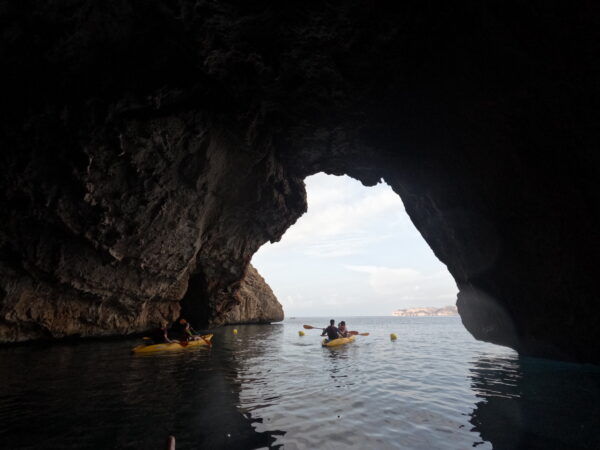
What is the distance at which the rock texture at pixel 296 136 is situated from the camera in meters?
7.89

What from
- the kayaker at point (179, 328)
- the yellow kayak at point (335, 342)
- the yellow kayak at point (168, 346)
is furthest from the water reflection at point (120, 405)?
the yellow kayak at point (335, 342)

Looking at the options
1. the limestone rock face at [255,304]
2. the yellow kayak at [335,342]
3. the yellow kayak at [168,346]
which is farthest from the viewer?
the limestone rock face at [255,304]

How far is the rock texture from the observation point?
25.9 ft

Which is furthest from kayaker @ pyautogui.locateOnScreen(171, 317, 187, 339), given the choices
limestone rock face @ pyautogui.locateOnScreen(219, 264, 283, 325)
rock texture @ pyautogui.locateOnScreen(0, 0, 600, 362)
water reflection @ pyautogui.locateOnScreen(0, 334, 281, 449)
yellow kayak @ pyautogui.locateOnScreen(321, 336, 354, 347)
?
limestone rock face @ pyautogui.locateOnScreen(219, 264, 283, 325)

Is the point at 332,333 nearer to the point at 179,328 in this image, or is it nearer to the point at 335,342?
the point at 335,342

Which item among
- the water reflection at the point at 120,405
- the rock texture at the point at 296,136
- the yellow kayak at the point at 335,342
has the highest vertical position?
the rock texture at the point at 296,136

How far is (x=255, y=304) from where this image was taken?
4472 cm

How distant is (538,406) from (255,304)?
3988 cm

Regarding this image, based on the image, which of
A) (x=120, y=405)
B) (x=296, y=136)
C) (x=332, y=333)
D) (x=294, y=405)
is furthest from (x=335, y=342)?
(x=120, y=405)

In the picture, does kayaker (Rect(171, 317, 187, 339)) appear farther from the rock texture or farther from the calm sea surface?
the calm sea surface

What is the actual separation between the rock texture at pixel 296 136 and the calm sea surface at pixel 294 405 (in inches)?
139

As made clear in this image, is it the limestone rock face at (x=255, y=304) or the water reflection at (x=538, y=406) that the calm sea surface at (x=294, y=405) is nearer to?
the water reflection at (x=538, y=406)

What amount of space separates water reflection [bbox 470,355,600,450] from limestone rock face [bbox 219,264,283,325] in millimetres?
33289

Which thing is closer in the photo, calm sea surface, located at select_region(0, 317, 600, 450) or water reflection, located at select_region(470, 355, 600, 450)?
calm sea surface, located at select_region(0, 317, 600, 450)
